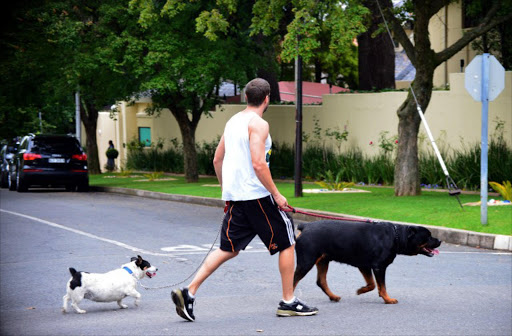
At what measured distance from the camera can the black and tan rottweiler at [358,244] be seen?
7.04 m

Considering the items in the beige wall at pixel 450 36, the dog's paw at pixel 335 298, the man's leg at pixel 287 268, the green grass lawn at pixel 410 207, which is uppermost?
the beige wall at pixel 450 36

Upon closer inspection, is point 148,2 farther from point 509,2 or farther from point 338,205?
point 509,2

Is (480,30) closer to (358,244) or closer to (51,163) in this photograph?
(358,244)

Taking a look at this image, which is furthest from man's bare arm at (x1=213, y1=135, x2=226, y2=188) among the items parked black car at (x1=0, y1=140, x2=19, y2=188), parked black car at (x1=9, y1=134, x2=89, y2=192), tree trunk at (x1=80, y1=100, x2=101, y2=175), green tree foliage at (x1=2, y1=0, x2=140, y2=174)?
tree trunk at (x1=80, y1=100, x2=101, y2=175)

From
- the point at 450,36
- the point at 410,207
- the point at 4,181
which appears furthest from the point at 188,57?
the point at 450,36

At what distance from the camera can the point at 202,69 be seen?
22.0m

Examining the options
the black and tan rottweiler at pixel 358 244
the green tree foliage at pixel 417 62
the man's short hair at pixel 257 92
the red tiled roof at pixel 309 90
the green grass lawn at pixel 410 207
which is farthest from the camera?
the red tiled roof at pixel 309 90

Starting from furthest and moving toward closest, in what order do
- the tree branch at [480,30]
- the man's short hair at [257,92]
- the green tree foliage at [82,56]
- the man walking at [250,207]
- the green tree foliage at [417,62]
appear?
1. the green tree foliage at [82,56]
2. the green tree foliage at [417,62]
3. the tree branch at [480,30]
4. the man's short hair at [257,92]
5. the man walking at [250,207]

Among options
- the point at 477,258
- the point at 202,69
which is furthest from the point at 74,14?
the point at 477,258

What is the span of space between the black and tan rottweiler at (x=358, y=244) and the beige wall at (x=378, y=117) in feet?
42.8

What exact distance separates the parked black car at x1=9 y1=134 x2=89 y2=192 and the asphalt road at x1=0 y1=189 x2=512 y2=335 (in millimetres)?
10737

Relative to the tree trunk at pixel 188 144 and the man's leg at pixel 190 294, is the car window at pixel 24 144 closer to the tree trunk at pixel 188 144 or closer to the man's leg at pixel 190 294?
the tree trunk at pixel 188 144

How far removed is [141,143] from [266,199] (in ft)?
95.6

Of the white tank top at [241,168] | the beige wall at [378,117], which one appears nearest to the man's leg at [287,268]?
the white tank top at [241,168]
